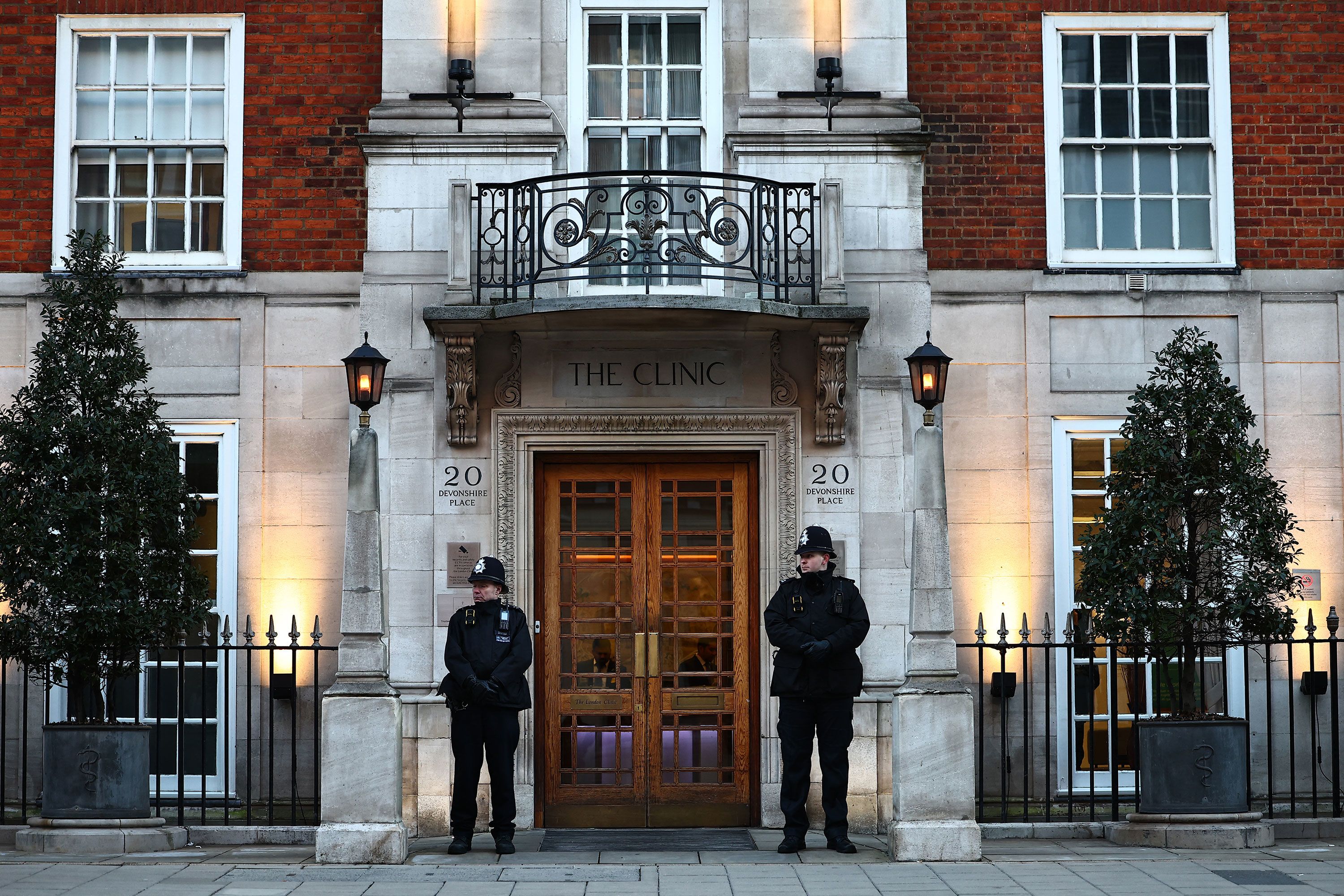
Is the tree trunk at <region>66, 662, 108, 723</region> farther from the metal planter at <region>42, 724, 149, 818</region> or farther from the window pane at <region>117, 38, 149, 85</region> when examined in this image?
the window pane at <region>117, 38, 149, 85</region>

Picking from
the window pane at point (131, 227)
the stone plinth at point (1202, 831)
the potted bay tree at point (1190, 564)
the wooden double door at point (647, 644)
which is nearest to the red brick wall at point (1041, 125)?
the potted bay tree at point (1190, 564)

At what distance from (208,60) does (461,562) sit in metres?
4.75

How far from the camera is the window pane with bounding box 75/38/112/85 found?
12.5 metres

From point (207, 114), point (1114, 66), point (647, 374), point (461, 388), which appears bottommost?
point (461, 388)

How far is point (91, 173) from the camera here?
493 inches

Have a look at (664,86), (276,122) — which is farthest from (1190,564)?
(276,122)

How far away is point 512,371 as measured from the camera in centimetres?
1162

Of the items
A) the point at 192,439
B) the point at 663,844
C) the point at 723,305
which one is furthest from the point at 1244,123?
the point at 192,439

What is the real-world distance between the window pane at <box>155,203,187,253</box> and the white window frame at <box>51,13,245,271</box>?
0.29ft

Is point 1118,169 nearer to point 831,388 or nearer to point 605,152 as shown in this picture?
point 831,388

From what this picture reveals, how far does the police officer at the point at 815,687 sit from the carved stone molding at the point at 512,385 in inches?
110

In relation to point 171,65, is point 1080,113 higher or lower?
lower

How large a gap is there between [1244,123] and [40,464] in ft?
31.9

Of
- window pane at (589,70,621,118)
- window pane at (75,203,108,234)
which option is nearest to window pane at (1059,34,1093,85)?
window pane at (589,70,621,118)
